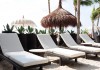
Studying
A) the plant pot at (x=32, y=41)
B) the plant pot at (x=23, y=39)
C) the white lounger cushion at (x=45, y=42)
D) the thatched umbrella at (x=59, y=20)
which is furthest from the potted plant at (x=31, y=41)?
the thatched umbrella at (x=59, y=20)

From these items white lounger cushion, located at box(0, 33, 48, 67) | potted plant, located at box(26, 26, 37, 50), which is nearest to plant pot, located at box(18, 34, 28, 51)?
potted plant, located at box(26, 26, 37, 50)

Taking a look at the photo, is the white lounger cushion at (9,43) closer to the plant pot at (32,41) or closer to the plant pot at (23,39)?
the plant pot at (23,39)

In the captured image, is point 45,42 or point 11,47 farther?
point 45,42

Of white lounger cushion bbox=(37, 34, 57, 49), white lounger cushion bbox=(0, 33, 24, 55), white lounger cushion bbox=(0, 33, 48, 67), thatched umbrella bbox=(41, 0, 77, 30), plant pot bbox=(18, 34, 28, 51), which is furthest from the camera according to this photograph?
thatched umbrella bbox=(41, 0, 77, 30)

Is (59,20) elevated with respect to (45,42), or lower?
elevated

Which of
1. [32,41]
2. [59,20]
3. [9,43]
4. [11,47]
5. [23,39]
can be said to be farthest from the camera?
[59,20]

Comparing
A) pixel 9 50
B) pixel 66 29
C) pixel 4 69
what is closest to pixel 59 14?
pixel 66 29

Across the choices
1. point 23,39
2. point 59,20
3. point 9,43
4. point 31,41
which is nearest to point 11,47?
point 9,43

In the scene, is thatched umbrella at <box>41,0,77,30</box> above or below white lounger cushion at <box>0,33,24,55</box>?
above

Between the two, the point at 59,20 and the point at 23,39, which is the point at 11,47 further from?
the point at 59,20

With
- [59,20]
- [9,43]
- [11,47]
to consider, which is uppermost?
[59,20]

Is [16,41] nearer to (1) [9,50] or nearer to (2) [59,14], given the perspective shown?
(1) [9,50]

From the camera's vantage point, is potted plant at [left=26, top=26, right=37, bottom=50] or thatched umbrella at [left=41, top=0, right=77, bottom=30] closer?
potted plant at [left=26, top=26, right=37, bottom=50]

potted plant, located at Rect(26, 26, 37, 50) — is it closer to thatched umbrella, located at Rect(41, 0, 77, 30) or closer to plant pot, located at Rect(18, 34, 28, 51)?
plant pot, located at Rect(18, 34, 28, 51)
